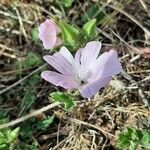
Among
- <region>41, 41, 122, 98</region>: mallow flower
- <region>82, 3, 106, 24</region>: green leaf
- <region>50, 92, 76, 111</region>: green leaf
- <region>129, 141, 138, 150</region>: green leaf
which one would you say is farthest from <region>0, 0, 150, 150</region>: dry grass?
<region>41, 41, 122, 98</region>: mallow flower

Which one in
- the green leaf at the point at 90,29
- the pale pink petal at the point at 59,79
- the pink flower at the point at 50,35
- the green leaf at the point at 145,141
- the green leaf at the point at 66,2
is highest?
the green leaf at the point at 66,2

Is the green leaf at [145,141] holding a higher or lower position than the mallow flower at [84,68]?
lower

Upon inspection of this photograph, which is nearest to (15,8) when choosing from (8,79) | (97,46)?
(8,79)

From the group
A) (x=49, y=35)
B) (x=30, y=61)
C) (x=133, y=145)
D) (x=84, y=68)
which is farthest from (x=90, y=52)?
(x=30, y=61)

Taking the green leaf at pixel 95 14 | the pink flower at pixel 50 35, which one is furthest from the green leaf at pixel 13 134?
the green leaf at pixel 95 14

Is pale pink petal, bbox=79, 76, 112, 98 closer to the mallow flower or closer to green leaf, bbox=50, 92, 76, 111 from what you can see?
the mallow flower

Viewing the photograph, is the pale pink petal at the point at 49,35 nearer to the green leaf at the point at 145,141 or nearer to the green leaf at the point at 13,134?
the green leaf at the point at 13,134
